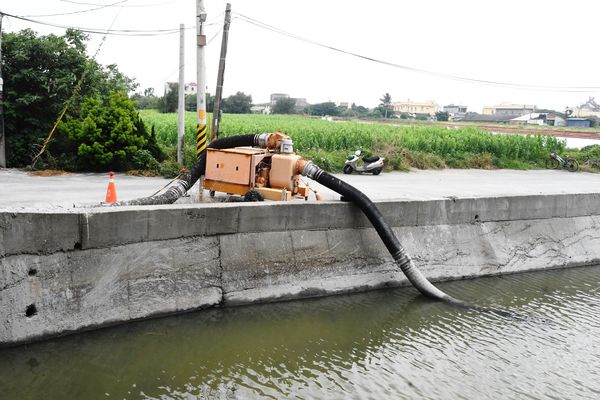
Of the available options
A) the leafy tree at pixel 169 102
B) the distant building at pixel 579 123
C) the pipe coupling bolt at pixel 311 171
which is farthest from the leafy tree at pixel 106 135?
the distant building at pixel 579 123

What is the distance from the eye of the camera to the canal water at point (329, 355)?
20.9ft

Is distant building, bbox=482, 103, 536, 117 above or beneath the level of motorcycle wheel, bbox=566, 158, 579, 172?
above

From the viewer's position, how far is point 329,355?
739 centimetres

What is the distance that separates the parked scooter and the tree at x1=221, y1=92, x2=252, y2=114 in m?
43.1

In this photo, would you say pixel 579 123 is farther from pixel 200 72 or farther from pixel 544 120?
pixel 200 72

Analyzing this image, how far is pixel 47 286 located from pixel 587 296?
9.52 metres

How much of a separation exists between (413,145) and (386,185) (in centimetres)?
898

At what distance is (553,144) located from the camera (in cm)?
2956

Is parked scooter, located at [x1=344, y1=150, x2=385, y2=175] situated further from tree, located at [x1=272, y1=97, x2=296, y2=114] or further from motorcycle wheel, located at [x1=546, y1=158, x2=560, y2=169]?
tree, located at [x1=272, y1=97, x2=296, y2=114]

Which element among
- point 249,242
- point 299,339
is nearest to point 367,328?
point 299,339

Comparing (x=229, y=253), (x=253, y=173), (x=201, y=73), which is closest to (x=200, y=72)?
(x=201, y=73)

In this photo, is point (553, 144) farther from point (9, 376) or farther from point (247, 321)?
point (9, 376)

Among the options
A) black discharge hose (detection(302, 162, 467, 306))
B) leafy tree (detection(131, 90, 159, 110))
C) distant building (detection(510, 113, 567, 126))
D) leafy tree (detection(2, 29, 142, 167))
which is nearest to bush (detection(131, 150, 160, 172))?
leafy tree (detection(2, 29, 142, 167))

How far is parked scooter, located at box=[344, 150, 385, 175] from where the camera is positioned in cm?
1995
